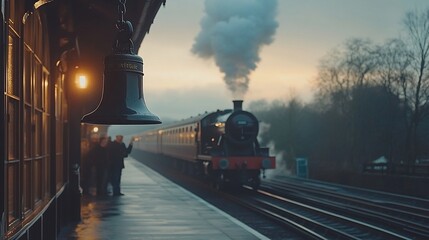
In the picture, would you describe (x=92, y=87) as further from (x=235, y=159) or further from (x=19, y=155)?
(x=19, y=155)

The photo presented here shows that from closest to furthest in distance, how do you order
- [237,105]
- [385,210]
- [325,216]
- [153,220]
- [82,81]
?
1. [82,81]
2. [153,220]
3. [325,216]
4. [385,210]
5. [237,105]

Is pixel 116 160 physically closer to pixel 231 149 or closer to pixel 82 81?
pixel 231 149

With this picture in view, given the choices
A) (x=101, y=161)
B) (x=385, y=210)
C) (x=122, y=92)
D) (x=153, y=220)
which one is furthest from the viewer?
(x=101, y=161)

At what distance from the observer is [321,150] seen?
151ft

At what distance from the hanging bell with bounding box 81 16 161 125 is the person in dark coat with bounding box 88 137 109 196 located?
548 inches

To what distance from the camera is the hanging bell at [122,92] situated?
4.54m

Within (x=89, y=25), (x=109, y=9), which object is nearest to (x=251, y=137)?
(x=89, y=25)

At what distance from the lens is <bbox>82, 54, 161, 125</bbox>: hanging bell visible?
4.54m

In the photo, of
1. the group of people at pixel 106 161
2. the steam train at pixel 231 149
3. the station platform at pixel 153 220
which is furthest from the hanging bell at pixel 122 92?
the steam train at pixel 231 149

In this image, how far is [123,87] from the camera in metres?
4.61

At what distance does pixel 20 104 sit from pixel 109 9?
285 cm

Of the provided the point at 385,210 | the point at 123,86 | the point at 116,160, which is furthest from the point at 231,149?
the point at 123,86

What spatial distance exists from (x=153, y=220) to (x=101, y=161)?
6.33 metres

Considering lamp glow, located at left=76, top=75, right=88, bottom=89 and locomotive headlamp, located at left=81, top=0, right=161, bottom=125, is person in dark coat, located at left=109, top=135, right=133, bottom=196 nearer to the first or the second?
lamp glow, located at left=76, top=75, right=88, bottom=89
